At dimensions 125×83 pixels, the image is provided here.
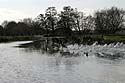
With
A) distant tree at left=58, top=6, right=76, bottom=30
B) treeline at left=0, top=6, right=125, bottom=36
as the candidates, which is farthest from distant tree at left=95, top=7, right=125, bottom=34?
distant tree at left=58, top=6, right=76, bottom=30

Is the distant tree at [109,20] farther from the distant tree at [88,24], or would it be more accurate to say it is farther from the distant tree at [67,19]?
the distant tree at [67,19]

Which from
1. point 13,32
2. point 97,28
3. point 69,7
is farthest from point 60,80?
point 13,32

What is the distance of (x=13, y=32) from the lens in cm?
9812

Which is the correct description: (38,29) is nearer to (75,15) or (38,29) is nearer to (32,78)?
(75,15)

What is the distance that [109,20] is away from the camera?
242 ft

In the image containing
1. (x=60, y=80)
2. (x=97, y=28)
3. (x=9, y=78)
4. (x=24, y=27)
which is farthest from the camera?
(x=24, y=27)

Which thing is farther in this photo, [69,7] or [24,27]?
[24,27]

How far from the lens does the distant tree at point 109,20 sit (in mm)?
71363

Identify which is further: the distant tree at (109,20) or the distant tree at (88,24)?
the distant tree at (88,24)

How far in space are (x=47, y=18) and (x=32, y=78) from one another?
81508 millimetres

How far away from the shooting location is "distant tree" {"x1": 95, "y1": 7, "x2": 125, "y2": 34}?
2810 inches

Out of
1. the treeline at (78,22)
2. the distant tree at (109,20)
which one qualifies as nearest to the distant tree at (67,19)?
the treeline at (78,22)

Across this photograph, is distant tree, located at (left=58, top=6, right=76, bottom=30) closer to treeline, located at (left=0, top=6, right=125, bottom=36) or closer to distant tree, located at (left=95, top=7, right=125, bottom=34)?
treeline, located at (left=0, top=6, right=125, bottom=36)

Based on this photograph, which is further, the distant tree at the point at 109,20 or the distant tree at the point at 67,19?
the distant tree at the point at 67,19
